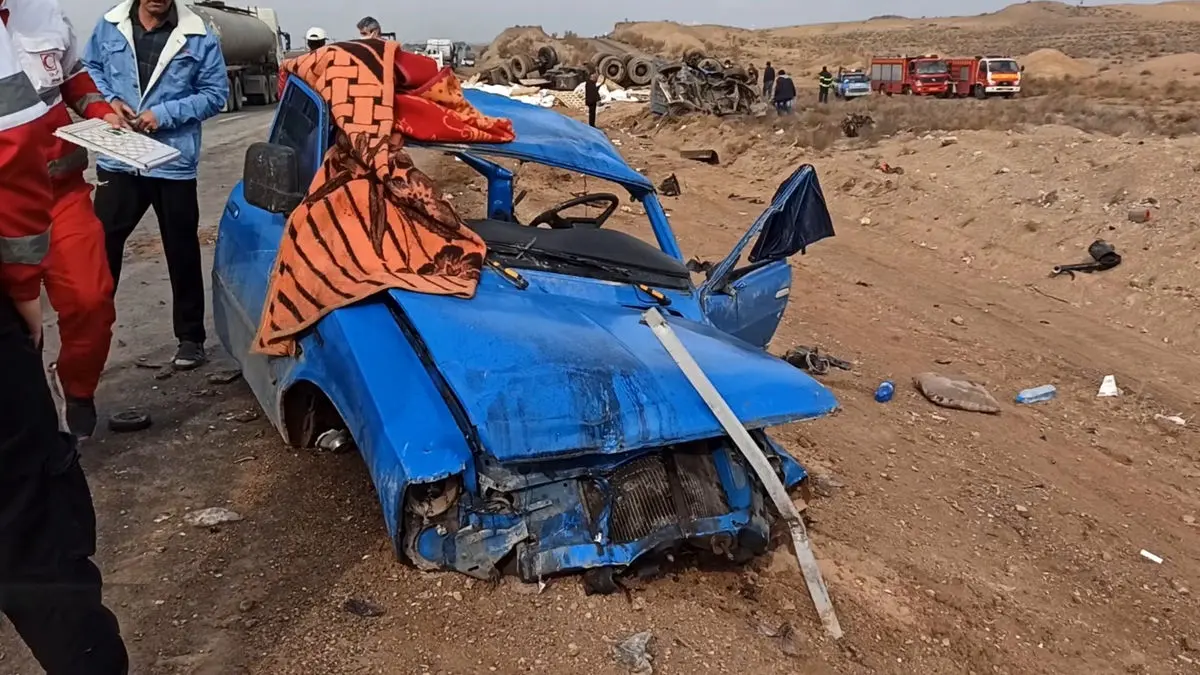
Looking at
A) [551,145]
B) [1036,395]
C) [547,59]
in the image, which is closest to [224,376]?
[551,145]

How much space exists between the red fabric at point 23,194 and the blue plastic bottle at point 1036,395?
5058 millimetres

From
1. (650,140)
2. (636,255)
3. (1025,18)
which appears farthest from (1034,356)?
(1025,18)

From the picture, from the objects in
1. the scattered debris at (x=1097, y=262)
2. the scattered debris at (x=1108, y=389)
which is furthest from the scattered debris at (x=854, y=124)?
the scattered debris at (x=1108, y=389)

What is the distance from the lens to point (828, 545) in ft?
10.7

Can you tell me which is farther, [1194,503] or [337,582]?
[1194,503]

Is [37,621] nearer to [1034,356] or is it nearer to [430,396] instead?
[430,396]

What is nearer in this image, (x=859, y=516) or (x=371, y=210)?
(x=371, y=210)

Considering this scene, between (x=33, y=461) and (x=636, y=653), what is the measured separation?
4.92ft

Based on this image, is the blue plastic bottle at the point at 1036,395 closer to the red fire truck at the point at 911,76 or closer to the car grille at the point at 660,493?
the car grille at the point at 660,493

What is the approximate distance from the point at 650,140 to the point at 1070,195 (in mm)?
10163

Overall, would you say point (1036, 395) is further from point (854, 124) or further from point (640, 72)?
point (640, 72)

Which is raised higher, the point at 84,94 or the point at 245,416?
the point at 84,94

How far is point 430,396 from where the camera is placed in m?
2.59

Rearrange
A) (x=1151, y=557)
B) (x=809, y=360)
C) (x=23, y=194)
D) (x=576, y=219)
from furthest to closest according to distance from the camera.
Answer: (x=809, y=360)
(x=576, y=219)
(x=1151, y=557)
(x=23, y=194)
